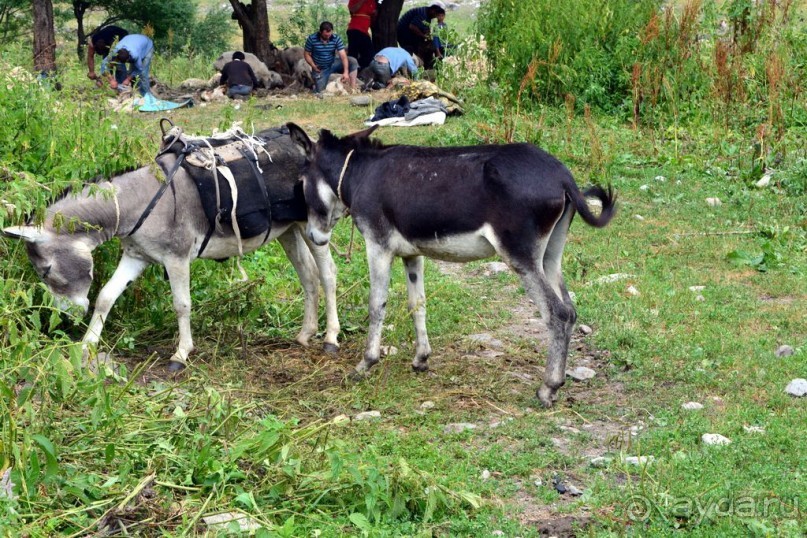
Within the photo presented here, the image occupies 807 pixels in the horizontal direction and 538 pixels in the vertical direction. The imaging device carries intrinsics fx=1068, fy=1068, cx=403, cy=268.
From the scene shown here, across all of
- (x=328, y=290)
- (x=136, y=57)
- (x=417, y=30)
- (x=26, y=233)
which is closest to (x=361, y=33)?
(x=417, y=30)

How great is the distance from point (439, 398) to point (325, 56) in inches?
525

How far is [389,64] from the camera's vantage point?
19.2 m

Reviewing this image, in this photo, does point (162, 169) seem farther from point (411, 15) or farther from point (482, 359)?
point (411, 15)

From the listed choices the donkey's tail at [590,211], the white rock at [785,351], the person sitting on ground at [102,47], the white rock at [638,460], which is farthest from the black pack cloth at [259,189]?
the person sitting on ground at [102,47]

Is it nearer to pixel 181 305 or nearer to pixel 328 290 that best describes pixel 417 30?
pixel 328 290

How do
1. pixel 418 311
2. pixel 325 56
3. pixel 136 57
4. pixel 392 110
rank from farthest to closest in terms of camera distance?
pixel 325 56, pixel 136 57, pixel 392 110, pixel 418 311

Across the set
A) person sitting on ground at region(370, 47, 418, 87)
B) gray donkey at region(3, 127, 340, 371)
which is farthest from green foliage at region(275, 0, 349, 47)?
gray donkey at region(3, 127, 340, 371)

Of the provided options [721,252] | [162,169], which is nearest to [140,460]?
[162,169]

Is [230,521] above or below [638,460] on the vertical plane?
above

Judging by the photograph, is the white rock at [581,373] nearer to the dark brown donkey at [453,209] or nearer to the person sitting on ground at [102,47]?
the dark brown donkey at [453,209]

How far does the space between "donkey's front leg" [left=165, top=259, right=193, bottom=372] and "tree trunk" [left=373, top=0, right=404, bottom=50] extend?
48.2 feet

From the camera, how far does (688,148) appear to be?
478 inches

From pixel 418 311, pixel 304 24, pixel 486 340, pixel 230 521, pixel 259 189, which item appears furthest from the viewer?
pixel 304 24

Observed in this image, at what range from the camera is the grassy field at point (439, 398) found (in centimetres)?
475
